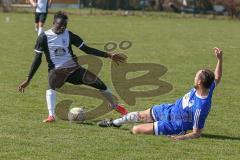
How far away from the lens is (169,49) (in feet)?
78.0

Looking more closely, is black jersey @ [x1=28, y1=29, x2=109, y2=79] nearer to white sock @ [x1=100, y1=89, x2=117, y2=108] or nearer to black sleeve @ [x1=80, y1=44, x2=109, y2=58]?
black sleeve @ [x1=80, y1=44, x2=109, y2=58]

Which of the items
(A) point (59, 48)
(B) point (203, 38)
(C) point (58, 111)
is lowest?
(B) point (203, 38)

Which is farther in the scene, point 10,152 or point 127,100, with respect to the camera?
point 127,100

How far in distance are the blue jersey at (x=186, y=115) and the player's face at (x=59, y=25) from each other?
2189 mm

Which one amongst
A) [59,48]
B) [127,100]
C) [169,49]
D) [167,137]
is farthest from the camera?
[169,49]

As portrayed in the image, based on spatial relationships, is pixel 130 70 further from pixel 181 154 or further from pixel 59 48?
pixel 181 154

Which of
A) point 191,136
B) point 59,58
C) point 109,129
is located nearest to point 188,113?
point 191,136

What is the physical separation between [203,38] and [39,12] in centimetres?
903

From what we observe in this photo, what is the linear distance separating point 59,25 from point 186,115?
8.48ft

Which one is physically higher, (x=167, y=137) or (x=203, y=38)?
(x=167, y=137)

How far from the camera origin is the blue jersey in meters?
8.88

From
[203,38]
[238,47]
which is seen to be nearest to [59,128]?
[238,47]

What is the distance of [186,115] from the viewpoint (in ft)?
29.6

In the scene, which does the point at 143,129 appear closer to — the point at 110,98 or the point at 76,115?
the point at 76,115
